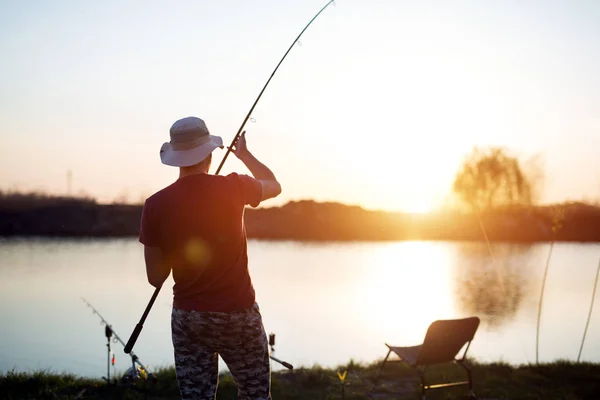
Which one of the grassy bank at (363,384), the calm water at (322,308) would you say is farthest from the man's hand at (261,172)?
the grassy bank at (363,384)

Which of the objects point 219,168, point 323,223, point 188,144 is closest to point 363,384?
point 219,168

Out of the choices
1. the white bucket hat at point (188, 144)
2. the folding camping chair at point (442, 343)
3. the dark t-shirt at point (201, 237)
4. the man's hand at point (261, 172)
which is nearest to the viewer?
the dark t-shirt at point (201, 237)

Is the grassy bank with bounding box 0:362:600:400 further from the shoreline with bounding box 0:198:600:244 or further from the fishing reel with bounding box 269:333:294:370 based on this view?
the shoreline with bounding box 0:198:600:244

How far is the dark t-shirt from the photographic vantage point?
7.30ft

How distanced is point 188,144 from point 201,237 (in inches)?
18.0

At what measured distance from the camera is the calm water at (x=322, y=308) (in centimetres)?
1101

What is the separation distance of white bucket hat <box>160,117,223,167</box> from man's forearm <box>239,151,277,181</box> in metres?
0.18

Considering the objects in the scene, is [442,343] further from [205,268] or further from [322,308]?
[322,308]

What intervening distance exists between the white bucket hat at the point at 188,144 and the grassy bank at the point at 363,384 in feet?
10.2

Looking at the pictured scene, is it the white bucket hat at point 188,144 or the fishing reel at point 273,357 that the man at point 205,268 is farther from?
the fishing reel at point 273,357

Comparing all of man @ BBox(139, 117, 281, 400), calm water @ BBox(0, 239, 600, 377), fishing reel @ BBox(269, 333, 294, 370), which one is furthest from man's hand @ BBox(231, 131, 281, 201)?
calm water @ BBox(0, 239, 600, 377)

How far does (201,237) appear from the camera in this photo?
2250 mm

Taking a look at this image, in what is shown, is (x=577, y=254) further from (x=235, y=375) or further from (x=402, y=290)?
(x=235, y=375)

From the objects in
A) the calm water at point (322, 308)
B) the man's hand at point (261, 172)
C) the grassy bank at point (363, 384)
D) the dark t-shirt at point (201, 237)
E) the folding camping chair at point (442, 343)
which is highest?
the man's hand at point (261, 172)
